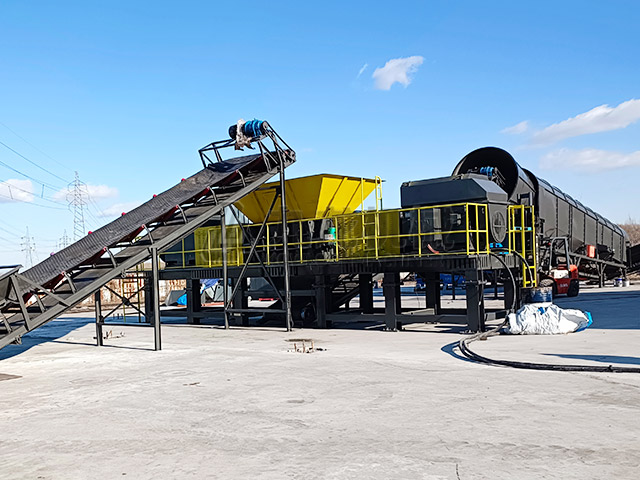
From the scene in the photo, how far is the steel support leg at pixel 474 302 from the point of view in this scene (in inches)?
611

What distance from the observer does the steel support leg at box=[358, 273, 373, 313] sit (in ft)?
63.5

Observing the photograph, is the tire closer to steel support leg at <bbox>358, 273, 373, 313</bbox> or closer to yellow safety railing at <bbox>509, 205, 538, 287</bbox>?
yellow safety railing at <bbox>509, 205, 538, 287</bbox>

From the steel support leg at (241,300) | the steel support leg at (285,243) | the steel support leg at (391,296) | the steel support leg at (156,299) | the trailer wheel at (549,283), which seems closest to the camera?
the steel support leg at (156,299)

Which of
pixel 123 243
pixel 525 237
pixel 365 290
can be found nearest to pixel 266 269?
pixel 365 290

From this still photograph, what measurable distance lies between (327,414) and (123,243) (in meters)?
9.16

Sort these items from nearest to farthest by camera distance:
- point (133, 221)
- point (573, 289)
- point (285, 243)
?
point (133, 221), point (285, 243), point (573, 289)

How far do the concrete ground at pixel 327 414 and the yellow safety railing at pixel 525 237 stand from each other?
289 cm

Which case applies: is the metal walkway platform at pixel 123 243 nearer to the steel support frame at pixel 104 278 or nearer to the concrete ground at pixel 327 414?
the steel support frame at pixel 104 278

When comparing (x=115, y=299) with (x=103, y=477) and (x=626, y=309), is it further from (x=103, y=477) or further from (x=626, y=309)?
(x=103, y=477)

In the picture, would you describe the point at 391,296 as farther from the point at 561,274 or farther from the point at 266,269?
the point at 561,274

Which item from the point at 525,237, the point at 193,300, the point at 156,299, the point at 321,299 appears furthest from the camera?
the point at 193,300

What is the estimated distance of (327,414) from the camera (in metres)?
7.74

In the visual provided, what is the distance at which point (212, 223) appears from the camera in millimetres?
21109

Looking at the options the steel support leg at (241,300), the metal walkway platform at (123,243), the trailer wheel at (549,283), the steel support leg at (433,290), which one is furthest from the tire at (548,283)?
the metal walkway platform at (123,243)
